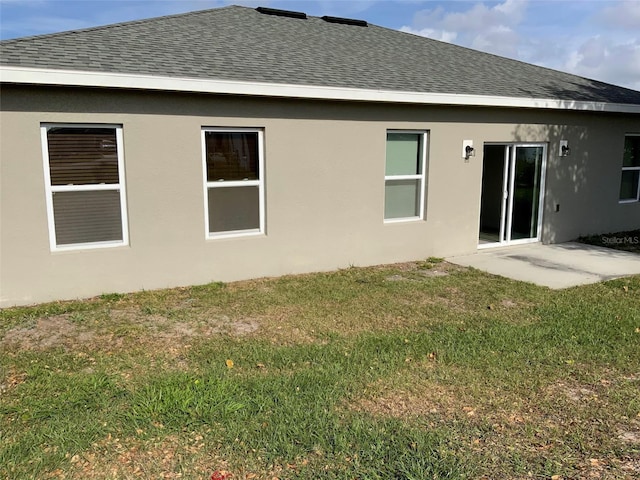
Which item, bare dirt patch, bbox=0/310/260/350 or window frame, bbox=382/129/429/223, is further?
window frame, bbox=382/129/429/223

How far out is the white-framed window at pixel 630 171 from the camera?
11859mm

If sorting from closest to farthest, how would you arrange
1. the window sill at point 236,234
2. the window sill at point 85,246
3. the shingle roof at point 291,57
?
the window sill at point 85,246, the shingle roof at point 291,57, the window sill at point 236,234

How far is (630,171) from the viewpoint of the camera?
1205 cm

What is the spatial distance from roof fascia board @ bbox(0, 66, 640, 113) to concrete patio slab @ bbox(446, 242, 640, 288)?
2803mm

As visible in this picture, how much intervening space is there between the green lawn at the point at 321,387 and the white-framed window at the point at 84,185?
88 centimetres

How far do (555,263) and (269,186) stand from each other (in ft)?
17.4

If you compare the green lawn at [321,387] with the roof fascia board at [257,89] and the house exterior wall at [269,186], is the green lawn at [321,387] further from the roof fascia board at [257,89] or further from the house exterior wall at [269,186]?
the roof fascia board at [257,89]

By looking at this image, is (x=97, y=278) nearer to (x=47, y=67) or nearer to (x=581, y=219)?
(x=47, y=67)

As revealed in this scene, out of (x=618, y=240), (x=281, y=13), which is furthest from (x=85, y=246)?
(x=618, y=240)

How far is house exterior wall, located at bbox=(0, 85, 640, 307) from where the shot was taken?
20.6 feet

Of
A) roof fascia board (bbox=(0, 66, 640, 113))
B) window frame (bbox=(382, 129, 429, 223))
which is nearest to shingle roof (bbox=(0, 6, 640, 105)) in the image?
roof fascia board (bbox=(0, 66, 640, 113))

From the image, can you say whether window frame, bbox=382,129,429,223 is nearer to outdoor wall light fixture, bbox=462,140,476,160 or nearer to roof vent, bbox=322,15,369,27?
outdoor wall light fixture, bbox=462,140,476,160

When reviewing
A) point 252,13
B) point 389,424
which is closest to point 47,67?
point 389,424

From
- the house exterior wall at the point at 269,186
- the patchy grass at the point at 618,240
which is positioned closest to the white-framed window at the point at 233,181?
the house exterior wall at the point at 269,186
